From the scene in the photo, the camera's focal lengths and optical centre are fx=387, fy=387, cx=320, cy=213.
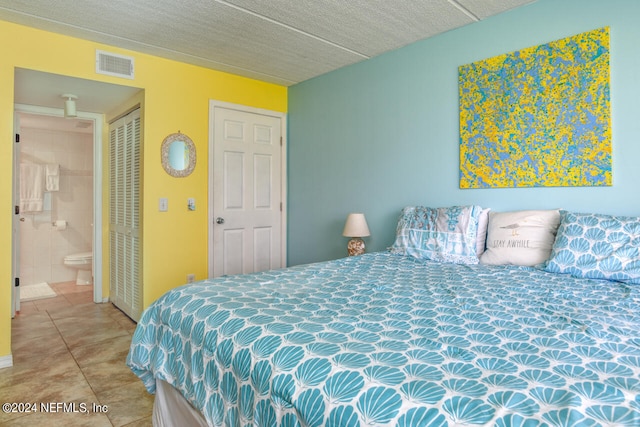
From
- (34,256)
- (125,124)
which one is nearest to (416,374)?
(125,124)

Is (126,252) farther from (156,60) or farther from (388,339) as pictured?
(388,339)

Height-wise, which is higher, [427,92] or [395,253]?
[427,92]

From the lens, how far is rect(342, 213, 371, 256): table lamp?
10.8 ft

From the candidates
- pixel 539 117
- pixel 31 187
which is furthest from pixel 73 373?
pixel 31 187

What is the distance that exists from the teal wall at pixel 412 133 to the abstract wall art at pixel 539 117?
2.2 inches

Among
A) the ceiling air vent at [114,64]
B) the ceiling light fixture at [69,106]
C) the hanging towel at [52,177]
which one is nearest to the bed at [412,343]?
the ceiling air vent at [114,64]

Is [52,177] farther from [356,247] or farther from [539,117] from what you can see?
[539,117]

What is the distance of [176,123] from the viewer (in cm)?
351

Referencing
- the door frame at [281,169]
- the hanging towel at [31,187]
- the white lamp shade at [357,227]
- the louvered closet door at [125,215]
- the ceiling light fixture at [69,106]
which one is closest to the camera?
the white lamp shade at [357,227]

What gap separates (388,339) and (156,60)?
128 inches

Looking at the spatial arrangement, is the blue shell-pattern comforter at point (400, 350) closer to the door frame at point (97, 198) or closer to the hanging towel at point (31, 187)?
the door frame at point (97, 198)

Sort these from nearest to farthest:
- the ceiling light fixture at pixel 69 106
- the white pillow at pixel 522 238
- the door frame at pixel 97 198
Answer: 1. the white pillow at pixel 522 238
2. the ceiling light fixture at pixel 69 106
3. the door frame at pixel 97 198

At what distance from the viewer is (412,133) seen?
3148 millimetres

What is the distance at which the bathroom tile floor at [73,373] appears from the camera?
207 centimetres
